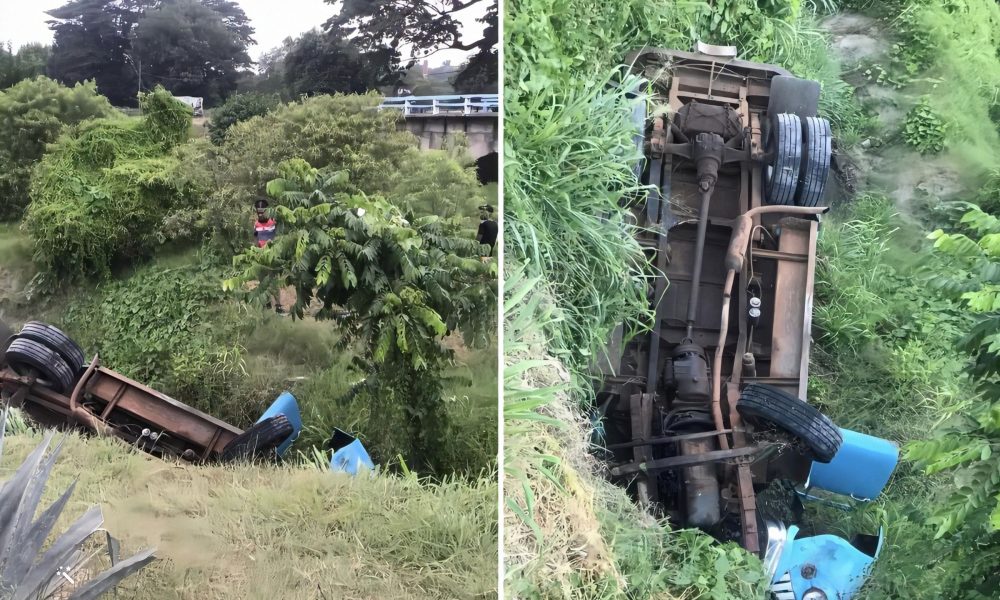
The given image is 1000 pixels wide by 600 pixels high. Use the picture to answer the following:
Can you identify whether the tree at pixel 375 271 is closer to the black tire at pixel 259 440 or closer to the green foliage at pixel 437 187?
the green foliage at pixel 437 187

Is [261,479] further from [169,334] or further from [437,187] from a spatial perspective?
[437,187]

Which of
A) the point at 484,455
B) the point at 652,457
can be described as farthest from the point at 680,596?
the point at 484,455

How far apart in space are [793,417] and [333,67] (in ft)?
5.11

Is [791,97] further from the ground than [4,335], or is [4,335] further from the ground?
[791,97]

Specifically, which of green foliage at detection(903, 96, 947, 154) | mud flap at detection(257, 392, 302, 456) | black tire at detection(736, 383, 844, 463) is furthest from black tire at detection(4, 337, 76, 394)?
green foliage at detection(903, 96, 947, 154)

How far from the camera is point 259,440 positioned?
1.41 m

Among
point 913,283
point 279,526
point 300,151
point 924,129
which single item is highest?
point 924,129

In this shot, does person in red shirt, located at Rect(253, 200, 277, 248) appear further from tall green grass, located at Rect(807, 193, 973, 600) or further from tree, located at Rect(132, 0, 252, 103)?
tall green grass, located at Rect(807, 193, 973, 600)

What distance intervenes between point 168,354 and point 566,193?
111 cm

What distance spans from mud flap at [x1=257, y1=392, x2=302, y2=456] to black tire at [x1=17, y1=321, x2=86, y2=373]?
386mm

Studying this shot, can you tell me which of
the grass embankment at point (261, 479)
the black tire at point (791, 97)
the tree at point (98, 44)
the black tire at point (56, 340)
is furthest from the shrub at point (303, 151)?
the black tire at point (791, 97)

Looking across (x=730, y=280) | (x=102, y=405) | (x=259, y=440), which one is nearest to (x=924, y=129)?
(x=730, y=280)

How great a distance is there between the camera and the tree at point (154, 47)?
4.66ft

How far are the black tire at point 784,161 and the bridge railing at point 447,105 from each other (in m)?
1.12
